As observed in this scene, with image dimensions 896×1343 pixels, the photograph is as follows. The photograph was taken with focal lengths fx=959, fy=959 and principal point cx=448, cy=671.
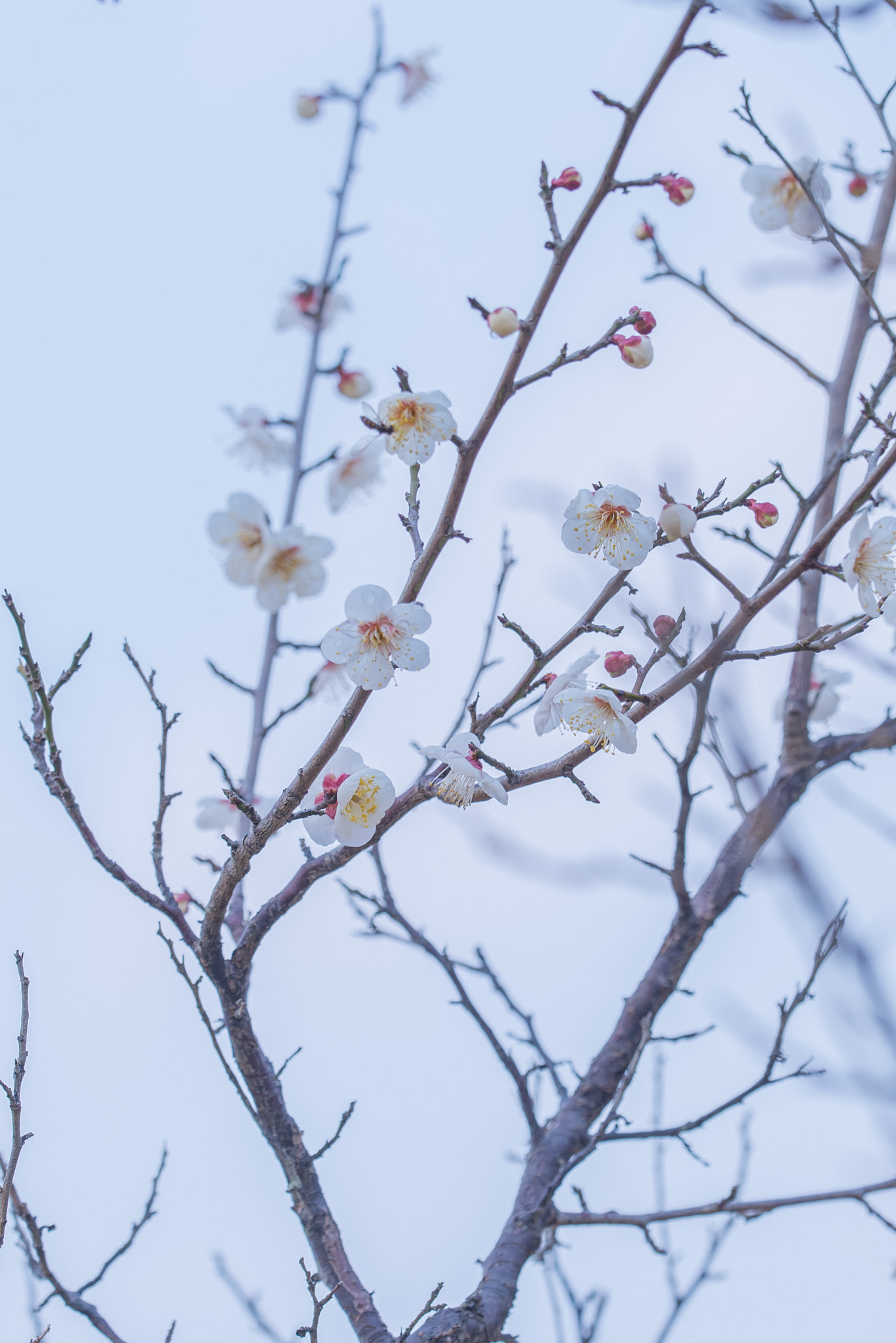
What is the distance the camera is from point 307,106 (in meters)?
3.07

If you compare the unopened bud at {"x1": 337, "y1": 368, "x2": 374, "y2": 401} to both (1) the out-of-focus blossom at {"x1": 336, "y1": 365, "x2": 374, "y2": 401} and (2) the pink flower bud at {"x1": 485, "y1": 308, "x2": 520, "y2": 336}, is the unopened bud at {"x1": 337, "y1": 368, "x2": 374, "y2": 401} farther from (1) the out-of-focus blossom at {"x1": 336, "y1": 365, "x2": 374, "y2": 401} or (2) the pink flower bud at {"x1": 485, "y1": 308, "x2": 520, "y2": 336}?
(2) the pink flower bud at {"x1": 485, "y1": 308, "x2": 520, "y2": 336}

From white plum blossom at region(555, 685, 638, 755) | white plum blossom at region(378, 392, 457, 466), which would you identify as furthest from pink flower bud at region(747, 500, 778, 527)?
white plum blossom at region(378, 392, 457, 466)

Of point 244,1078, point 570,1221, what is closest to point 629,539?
point 244,1078

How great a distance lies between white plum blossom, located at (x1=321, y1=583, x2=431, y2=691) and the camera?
4.93 ft

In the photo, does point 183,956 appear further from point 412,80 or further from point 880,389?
point 412,80

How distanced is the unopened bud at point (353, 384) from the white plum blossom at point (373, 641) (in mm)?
1157

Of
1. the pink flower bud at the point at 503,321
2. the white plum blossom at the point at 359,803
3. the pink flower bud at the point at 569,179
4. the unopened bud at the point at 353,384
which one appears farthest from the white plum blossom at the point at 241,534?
the unopened bud at the point at 353,384

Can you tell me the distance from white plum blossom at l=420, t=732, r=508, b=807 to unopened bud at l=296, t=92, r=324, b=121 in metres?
2.47

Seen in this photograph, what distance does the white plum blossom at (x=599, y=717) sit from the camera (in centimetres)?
149

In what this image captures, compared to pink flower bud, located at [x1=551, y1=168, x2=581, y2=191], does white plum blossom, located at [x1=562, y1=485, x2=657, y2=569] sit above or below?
below

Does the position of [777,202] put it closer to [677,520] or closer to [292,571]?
[677,520]

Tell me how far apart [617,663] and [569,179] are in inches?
34.2

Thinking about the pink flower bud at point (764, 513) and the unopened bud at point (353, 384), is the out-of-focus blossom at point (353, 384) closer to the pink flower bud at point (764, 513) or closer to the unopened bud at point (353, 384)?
the unopened bud at point (353, 384)

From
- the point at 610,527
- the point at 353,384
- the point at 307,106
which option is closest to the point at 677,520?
the point at 610,527
